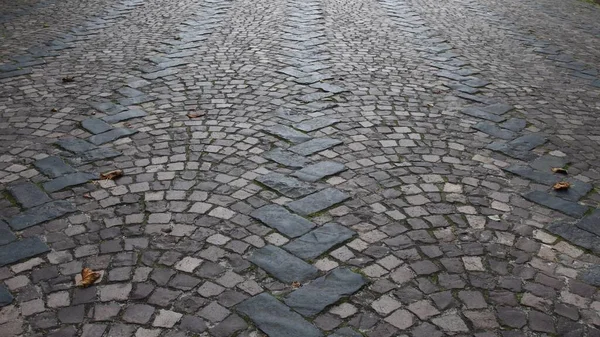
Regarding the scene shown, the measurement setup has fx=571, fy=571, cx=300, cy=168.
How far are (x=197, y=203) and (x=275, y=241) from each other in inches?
27.6

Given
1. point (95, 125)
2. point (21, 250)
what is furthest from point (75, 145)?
point (21, 250)

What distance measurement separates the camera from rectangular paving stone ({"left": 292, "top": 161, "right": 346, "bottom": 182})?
4.21 metres

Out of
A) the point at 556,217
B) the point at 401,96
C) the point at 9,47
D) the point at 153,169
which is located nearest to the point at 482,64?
the point at 401,96

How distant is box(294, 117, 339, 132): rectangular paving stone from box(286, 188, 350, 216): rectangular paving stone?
114 centimetres

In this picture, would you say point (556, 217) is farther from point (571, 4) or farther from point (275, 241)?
point (571, 4)

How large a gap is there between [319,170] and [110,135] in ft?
6.10

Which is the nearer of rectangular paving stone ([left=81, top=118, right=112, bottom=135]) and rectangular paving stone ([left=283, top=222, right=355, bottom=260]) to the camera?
rectangular paving stone ([left=283, top=222, right=355, bottom=260])

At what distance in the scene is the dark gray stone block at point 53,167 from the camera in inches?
165

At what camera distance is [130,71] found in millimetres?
6559

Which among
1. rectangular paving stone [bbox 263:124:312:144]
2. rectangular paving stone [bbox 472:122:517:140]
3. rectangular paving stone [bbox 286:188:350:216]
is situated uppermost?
rectangular paving stone [bbox 472:122:517:140]

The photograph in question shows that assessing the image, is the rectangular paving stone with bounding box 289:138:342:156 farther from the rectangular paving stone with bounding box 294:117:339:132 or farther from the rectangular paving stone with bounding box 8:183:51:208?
the rectangular paving stone with bounding box 8:183:51:208

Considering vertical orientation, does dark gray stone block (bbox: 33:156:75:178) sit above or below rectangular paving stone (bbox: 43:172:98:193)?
below

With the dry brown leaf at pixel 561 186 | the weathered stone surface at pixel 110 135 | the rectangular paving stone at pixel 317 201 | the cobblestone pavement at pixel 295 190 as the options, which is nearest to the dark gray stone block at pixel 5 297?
the cobblestone pavement at pixel 295 190

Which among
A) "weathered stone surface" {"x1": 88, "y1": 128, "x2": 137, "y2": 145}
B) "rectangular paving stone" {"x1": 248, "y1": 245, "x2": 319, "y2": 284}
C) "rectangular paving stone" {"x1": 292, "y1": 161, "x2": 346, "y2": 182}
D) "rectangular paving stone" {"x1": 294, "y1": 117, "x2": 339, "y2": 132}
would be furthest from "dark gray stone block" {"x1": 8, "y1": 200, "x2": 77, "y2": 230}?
"rectangular paving stone" {"x1": 294, "y1": 117, "x2": 339, "y2": 132}
